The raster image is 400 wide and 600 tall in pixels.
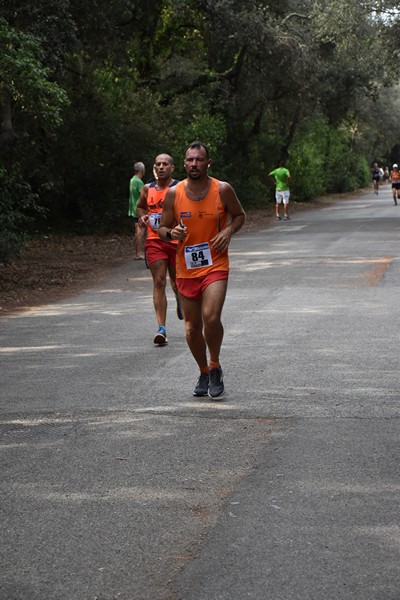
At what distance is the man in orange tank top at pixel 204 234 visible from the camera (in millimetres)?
7938

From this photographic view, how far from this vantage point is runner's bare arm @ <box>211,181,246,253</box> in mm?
7883

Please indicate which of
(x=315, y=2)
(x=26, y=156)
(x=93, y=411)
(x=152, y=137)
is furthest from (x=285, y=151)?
(x=93, y=411)

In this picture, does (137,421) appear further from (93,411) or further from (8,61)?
(8,61)

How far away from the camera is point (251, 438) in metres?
6.81

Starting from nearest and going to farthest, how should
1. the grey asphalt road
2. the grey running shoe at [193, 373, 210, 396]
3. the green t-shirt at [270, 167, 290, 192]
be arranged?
1. the grey asphalt road
2. the grey running shoe at [193, 373, 210, 396]
3. the green t-shirt at [270, 167, 290, 192]

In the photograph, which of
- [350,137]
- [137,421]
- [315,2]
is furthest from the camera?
[350,137]

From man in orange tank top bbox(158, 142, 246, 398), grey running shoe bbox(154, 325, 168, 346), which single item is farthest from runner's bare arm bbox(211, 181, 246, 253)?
grey running shoe bbox(154, 325, 168, 346)

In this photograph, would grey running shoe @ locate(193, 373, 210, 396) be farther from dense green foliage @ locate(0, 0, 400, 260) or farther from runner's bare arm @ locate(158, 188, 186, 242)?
dense green foliage @ locate(0, 0, 400, 260)

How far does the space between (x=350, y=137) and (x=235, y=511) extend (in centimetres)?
6522

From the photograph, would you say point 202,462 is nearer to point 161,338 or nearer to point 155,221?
point 161,338

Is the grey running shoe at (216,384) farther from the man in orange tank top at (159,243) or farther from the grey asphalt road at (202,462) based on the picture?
the man in orange tank top at (159,243)

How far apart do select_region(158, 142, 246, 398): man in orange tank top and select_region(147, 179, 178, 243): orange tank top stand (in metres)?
2.97

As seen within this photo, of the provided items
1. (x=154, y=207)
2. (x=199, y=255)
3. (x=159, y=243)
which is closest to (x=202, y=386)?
(x=199, y=255)

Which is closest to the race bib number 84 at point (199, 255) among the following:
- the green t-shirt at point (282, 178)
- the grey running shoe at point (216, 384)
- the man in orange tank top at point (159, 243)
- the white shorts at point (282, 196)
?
the grey running shoe at point (216, 384)
